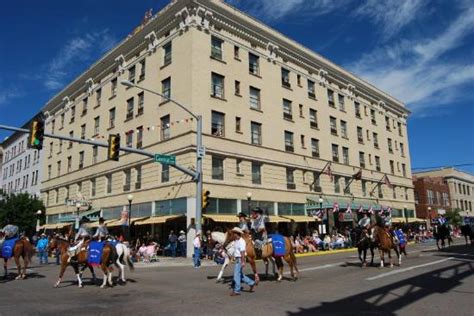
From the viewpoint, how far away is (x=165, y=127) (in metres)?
32.8

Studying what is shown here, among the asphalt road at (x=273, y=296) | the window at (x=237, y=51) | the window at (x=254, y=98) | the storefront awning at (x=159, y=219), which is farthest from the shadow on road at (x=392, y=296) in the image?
the window at (x=237, y=51)

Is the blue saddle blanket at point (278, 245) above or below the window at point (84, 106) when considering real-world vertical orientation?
below

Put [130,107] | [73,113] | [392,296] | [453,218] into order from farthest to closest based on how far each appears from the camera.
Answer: [453,218], [73,113], [130,107], [392,296]

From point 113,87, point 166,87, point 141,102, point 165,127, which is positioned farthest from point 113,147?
point 113,87

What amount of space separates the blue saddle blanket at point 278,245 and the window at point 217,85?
20.3m

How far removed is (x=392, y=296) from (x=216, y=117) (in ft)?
77.7

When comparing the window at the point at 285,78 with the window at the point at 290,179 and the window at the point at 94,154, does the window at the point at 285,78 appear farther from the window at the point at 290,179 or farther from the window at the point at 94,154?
the window at the point at 94,154

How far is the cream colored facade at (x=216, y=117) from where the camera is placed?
31578mm

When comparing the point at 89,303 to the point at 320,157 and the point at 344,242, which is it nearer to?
the point at 344,242

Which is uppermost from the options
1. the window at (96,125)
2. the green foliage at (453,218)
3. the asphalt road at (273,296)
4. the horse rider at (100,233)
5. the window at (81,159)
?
the window at (96,125)

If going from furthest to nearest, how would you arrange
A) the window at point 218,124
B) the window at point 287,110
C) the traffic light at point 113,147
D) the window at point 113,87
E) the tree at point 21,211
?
the tree at point 21,211, the window at point 113,87, the window at point 287,110, the window at point 218,124, the traffic light at point 113,147

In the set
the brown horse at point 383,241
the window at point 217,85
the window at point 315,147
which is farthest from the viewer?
the window at point 315,147

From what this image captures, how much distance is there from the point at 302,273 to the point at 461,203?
253ft

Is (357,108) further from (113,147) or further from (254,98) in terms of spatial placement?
(113,147)
